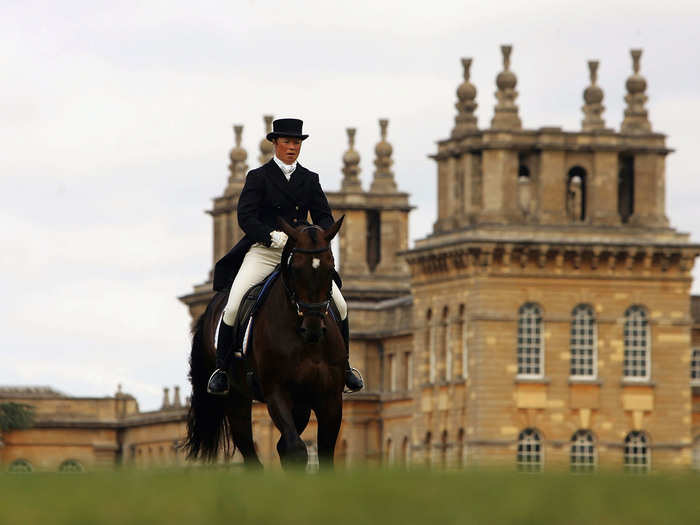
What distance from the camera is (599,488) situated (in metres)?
10.4

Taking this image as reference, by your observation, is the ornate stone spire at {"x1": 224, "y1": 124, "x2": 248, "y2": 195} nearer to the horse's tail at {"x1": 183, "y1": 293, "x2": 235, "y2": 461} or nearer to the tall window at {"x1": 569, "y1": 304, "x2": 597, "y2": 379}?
the tall window at {"x1": 569, "y1": 304, "x2": 597, "y2": 379}

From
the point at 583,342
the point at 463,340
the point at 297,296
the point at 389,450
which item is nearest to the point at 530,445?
the point at 583,342

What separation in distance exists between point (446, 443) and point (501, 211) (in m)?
9.26

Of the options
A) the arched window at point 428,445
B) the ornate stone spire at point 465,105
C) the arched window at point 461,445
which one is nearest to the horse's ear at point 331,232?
the arched window at point 461,445

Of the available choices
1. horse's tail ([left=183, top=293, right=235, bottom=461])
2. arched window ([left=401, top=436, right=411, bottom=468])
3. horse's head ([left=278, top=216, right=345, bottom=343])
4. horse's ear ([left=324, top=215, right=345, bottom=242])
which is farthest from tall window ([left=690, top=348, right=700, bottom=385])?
horse's head ([left=278, top=216, right=345, bottom=343])

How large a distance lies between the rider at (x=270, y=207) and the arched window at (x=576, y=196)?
76028mm

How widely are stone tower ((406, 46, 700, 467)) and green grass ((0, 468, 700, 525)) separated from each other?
82795mm

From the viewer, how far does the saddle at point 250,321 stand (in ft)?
65.4

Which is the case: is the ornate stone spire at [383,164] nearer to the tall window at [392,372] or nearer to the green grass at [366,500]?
the tall window at [392,372]

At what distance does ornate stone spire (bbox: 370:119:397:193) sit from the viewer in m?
131

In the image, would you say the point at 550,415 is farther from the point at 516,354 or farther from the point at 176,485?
the point at 176,485

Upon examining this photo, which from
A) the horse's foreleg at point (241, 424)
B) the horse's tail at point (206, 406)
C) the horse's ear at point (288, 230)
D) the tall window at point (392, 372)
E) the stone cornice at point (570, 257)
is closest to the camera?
the horse's ear at point (288, 230)

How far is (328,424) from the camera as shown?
1944cm

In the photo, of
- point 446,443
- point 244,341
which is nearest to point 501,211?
point 446,443
